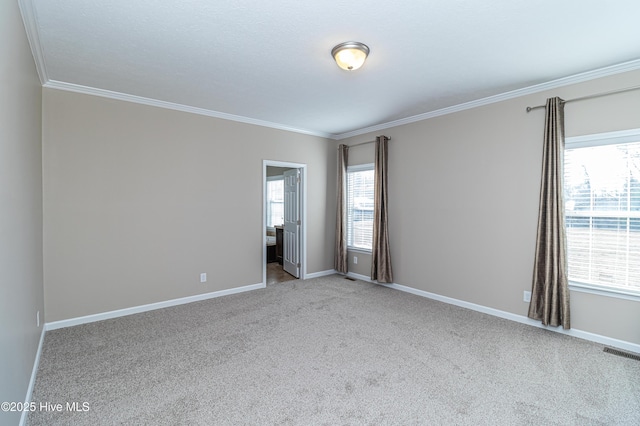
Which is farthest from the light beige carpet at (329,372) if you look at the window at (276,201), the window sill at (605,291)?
the window at (276,201)

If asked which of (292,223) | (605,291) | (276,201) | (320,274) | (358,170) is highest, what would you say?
(358,170)

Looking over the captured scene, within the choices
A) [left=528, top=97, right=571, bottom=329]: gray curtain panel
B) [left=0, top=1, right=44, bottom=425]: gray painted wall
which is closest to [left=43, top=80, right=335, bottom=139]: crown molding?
[left=0, top=1, right=44, bottom=425]: gray painted wall

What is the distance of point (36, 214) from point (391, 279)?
4.45m

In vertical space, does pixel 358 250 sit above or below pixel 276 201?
below

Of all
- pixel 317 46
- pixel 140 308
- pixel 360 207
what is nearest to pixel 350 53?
pixel 317 46

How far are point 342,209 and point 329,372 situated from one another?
347 centimetres

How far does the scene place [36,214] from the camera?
283 cm

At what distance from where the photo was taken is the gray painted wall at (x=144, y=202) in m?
3.36

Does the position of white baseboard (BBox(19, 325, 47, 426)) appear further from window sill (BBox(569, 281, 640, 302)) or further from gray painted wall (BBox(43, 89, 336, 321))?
window sill (BBox(569, 281, 640, 302))

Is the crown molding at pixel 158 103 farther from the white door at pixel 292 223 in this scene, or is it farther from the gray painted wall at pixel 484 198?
the gray painted wall at pixel 484 198

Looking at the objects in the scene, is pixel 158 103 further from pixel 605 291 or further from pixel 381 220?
pixel 605 291

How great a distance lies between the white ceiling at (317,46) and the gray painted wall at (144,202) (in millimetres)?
407

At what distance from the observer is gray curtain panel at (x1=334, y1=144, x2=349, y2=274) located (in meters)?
5.71

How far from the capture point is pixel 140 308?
3.85m
